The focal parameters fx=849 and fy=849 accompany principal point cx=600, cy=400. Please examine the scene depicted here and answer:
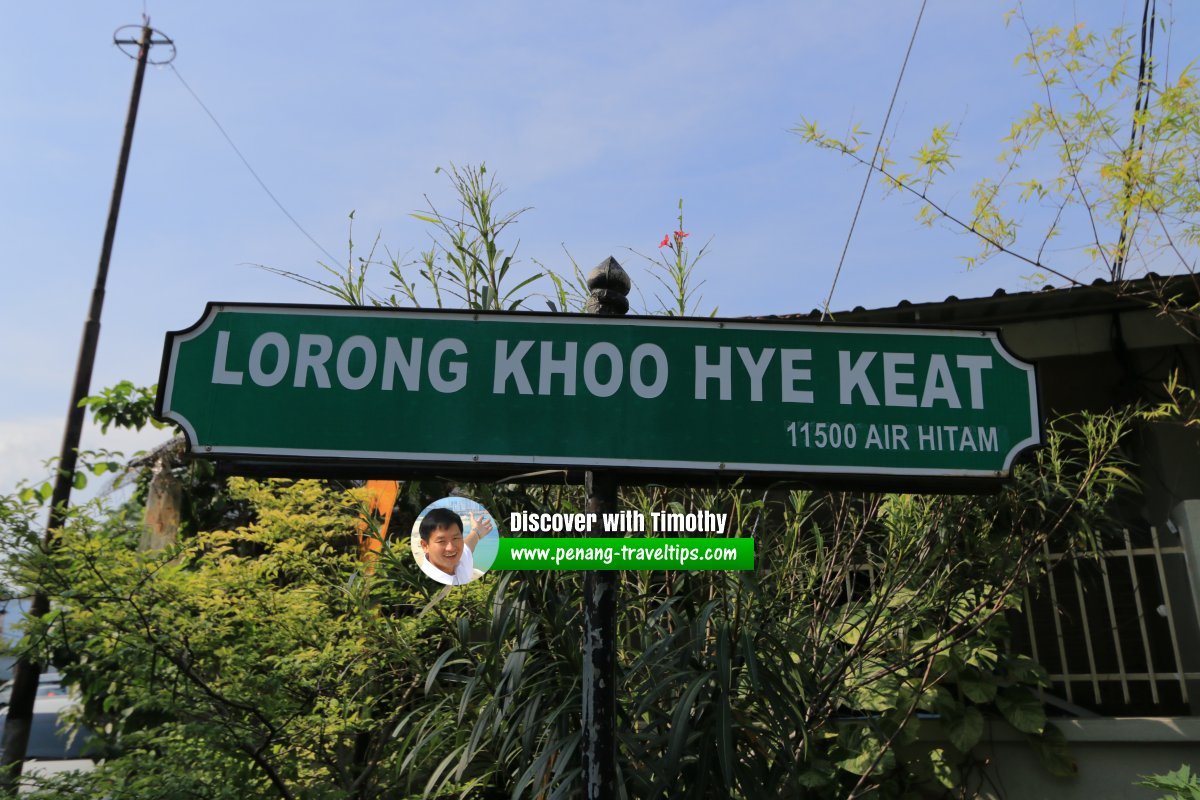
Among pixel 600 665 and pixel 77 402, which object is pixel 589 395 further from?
pixel 77 402

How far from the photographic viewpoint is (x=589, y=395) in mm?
1994

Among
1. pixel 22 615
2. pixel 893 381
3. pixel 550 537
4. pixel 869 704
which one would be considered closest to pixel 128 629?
pixel 22 615

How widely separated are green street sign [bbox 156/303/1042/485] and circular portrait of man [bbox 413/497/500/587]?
41cm

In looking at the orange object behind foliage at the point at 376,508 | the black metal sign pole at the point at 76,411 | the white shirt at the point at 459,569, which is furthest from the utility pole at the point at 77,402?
the white shirt at the point at 459,569

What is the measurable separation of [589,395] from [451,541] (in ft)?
2.21

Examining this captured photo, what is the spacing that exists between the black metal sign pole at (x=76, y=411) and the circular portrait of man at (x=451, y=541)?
519cm

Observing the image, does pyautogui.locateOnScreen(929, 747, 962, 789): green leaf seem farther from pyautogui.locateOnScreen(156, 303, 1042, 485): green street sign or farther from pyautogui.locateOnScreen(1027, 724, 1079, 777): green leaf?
pyautogui.locateOnScreen(156, 303, 1042, 485): green street sign

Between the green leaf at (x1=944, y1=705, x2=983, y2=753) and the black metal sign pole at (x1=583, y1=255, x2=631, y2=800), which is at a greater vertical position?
the black metal sign pole at (x1=583, y1=255, x2=631, y2=800)

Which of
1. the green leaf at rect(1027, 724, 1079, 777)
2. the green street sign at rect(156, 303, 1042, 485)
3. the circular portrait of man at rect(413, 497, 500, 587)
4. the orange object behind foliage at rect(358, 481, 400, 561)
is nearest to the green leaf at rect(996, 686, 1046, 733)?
the green leaf at rect(1027, 724, 1079, 777)

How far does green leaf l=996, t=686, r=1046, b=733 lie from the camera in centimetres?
393

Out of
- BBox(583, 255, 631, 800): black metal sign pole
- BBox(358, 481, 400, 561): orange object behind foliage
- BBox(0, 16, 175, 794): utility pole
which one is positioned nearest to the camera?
BBox(583, 255, 631, 800): black metal sign pole

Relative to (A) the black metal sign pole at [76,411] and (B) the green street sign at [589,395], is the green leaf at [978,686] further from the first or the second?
(A) the black metal sign pole at [76,411]

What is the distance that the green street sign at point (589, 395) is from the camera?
1959 mm

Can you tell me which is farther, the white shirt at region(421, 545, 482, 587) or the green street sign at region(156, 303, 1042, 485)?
the white shirt at region(421, 545, 482, 587)
